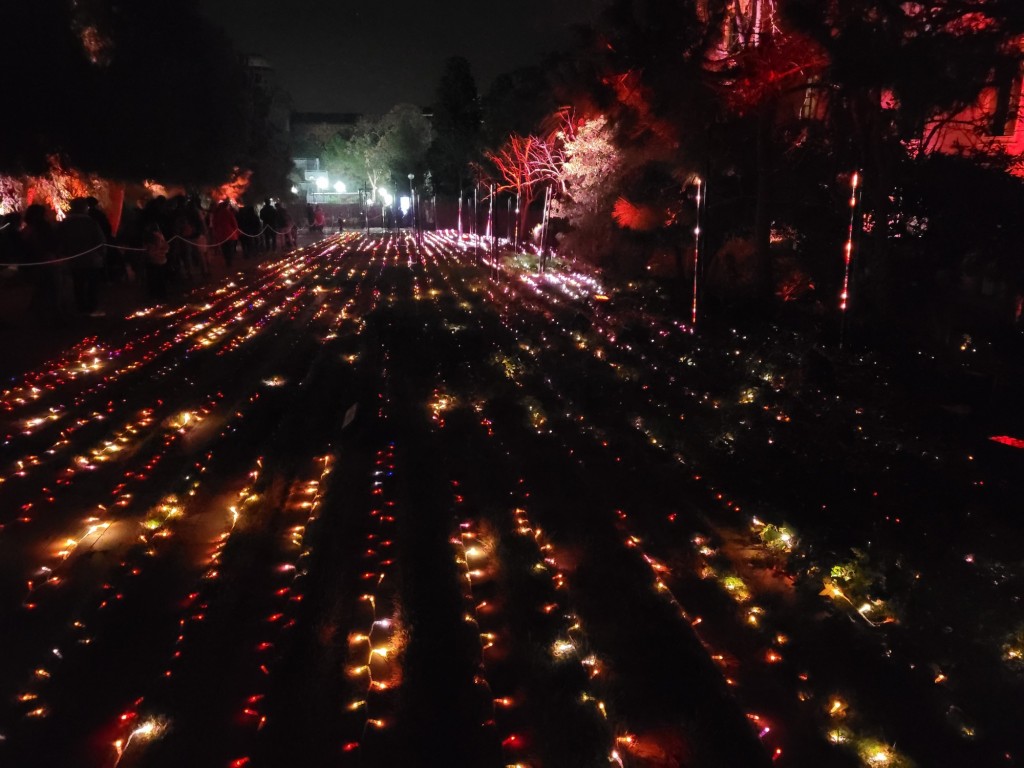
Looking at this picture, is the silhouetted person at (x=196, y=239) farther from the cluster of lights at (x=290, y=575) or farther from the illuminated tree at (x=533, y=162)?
the cluster of lights at (x=290, y=575)

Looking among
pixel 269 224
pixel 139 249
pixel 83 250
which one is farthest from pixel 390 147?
pixel 83 250

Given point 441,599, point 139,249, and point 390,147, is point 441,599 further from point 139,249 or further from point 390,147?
point 390,147

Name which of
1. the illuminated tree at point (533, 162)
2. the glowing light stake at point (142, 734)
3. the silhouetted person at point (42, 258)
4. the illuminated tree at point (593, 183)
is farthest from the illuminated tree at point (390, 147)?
the glowing light stake at point (142, 734)

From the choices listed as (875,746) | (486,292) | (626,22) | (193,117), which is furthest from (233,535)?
(193,117)

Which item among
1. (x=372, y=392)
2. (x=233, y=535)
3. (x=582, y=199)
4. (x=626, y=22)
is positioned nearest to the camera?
(x=233, y=535)

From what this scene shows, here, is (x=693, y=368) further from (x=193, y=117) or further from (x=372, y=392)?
(x=193, y=117)

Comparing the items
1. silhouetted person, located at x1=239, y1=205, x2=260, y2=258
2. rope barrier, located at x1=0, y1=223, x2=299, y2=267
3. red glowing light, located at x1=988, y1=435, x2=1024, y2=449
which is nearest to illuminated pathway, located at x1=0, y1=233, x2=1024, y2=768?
red glowing light, located at x1=988, y1=435, x2=1024, y2=449
